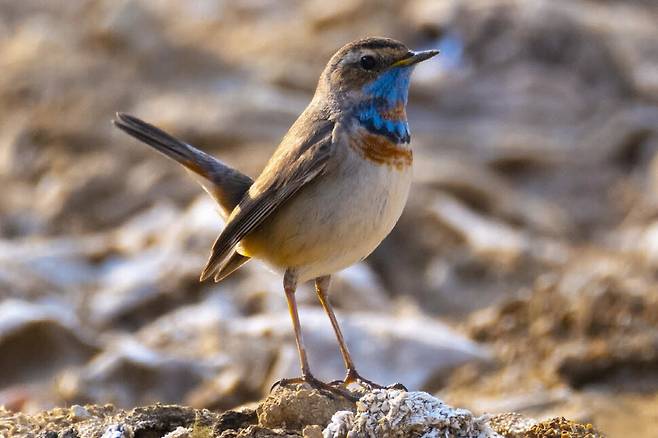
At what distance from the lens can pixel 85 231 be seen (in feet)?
39.0

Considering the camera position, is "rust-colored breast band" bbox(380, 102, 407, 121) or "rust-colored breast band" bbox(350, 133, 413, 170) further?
"rust-colored breast band" bbox(380, 102, 407, 121)

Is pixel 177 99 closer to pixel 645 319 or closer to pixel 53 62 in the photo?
pixel 53 62

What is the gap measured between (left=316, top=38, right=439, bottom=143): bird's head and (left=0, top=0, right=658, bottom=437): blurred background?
2.97 metres

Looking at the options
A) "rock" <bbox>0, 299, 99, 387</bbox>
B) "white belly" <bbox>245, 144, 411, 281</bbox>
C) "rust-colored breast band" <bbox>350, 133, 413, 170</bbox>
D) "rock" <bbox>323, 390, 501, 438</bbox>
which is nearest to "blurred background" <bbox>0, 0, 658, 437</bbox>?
"rock" <bbox>0, 299, 99, 387</bbox>

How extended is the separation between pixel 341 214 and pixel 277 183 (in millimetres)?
465

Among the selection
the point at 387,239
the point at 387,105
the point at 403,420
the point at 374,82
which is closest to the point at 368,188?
the point at 387,105

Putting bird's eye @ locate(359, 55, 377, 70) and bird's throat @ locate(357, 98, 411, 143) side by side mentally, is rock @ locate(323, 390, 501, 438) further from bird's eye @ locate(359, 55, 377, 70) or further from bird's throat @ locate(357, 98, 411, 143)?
bird's eye @ locate(359, 55, 377, 70)

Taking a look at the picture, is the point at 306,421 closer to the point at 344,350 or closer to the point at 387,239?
the point at 344,350

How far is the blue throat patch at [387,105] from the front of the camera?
6.67m

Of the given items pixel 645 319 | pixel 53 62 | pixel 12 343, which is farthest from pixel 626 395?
pixel 53 62

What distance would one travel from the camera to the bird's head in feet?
22.2

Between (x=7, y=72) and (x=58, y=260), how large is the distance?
3.04 metres

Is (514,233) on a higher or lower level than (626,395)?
higher

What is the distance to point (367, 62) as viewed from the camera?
22.8 feet
